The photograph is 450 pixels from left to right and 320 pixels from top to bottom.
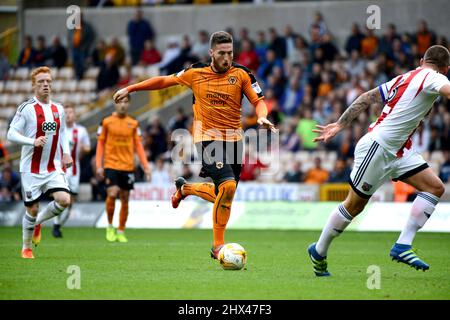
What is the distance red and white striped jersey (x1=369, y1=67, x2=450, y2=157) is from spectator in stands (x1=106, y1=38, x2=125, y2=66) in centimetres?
1976

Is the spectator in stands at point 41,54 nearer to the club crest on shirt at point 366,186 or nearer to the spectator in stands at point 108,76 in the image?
the spectator in stands at point 108,76

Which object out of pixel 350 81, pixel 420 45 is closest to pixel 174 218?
pixel 350 81

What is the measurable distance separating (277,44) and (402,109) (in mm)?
16732

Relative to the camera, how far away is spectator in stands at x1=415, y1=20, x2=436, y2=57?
80.1 ft

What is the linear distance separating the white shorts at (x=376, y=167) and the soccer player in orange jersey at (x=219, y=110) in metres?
1.50

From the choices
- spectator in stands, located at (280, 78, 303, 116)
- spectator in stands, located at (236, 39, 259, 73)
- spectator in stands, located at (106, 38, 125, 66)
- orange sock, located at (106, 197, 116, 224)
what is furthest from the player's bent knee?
spectator in stands, located at (106, 38, 125, 66)

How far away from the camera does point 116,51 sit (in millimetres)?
29500

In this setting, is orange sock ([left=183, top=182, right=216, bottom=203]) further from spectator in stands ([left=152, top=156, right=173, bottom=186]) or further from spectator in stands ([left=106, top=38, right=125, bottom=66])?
spectator in stands ([left=106, top=38, right=125, bottom=66])

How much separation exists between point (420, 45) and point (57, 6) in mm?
13355

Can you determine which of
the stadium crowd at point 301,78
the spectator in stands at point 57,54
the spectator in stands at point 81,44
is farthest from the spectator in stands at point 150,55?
the spectator in stands at point 57,54

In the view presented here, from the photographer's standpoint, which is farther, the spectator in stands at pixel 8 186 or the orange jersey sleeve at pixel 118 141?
the spectator in stands at pixel 8 186

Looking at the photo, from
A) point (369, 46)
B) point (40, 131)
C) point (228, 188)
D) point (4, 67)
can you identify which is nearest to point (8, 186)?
point (4, 67)

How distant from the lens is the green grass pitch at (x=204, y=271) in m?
8.72

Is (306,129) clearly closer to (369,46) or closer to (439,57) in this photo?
(369,46)
